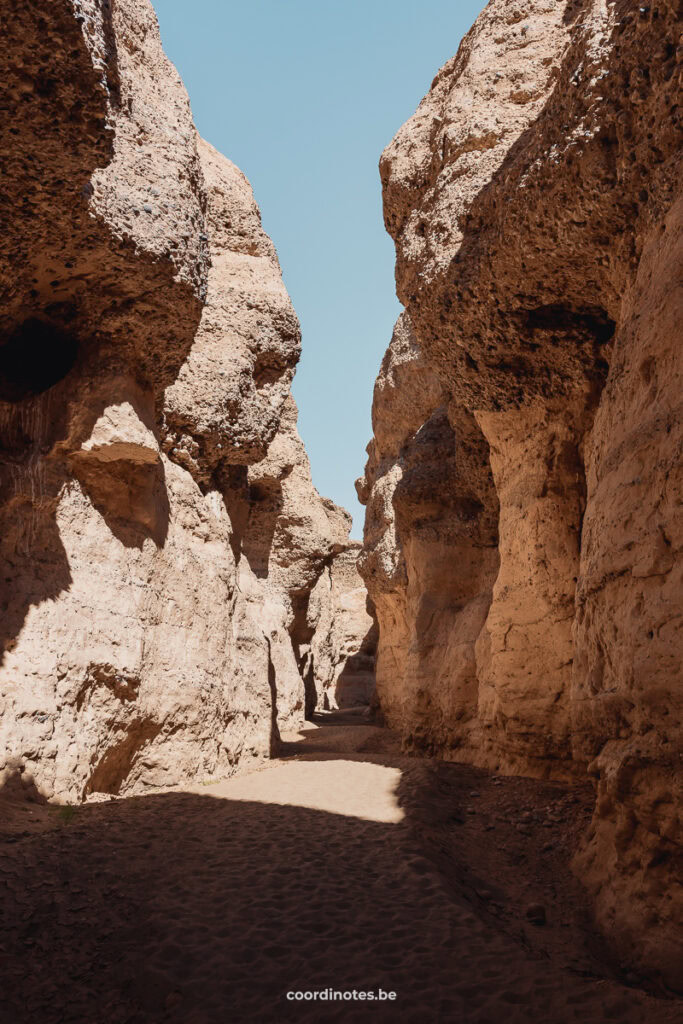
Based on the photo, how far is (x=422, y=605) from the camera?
10406mm

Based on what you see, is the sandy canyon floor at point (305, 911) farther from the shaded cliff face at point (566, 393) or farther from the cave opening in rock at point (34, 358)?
the cave opening in rock at point (34, 358)

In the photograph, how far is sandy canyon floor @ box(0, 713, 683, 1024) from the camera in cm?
311

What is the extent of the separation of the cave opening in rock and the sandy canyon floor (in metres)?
3.50

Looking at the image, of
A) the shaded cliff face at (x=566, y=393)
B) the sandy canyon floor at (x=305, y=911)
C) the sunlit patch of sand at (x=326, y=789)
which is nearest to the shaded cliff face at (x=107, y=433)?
the sunlit patch of sand at (x=326, y=789)

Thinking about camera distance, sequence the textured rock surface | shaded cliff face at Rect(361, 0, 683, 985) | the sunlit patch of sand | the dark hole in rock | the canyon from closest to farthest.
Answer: the canyon < shaded cliff face at Rect(361, 0, 683, 985) < the sunlit patch of sand < the dark hole in rock < the textured rock surface

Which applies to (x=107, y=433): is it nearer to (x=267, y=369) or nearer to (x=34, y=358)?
(x=34, y=358)

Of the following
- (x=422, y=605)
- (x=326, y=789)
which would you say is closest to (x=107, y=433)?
(x=326, y=789)

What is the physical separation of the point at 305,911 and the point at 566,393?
4734mm

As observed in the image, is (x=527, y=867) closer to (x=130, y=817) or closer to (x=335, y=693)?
(x=130, y=817)

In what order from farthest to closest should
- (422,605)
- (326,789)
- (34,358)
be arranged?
1. (422,605)
2. (34,358)
3. (326,789)

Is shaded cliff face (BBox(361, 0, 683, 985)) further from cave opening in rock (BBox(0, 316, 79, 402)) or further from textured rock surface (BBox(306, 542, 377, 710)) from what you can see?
textured rock surface (BBox(306, 542, 377, 710))

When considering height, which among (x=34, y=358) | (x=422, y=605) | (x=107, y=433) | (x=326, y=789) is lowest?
(x=326, y=789)

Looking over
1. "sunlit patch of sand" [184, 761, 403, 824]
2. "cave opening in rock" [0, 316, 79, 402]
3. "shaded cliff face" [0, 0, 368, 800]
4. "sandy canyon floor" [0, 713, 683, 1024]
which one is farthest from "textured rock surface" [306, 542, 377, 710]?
"sandy canyon floor" [0, 713, 683, 1024]

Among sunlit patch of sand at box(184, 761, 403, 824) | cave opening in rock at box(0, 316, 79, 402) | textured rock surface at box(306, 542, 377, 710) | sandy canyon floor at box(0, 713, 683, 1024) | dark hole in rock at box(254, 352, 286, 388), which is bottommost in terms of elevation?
sandy canyon floor at box(0, 713, 683, 1024)
